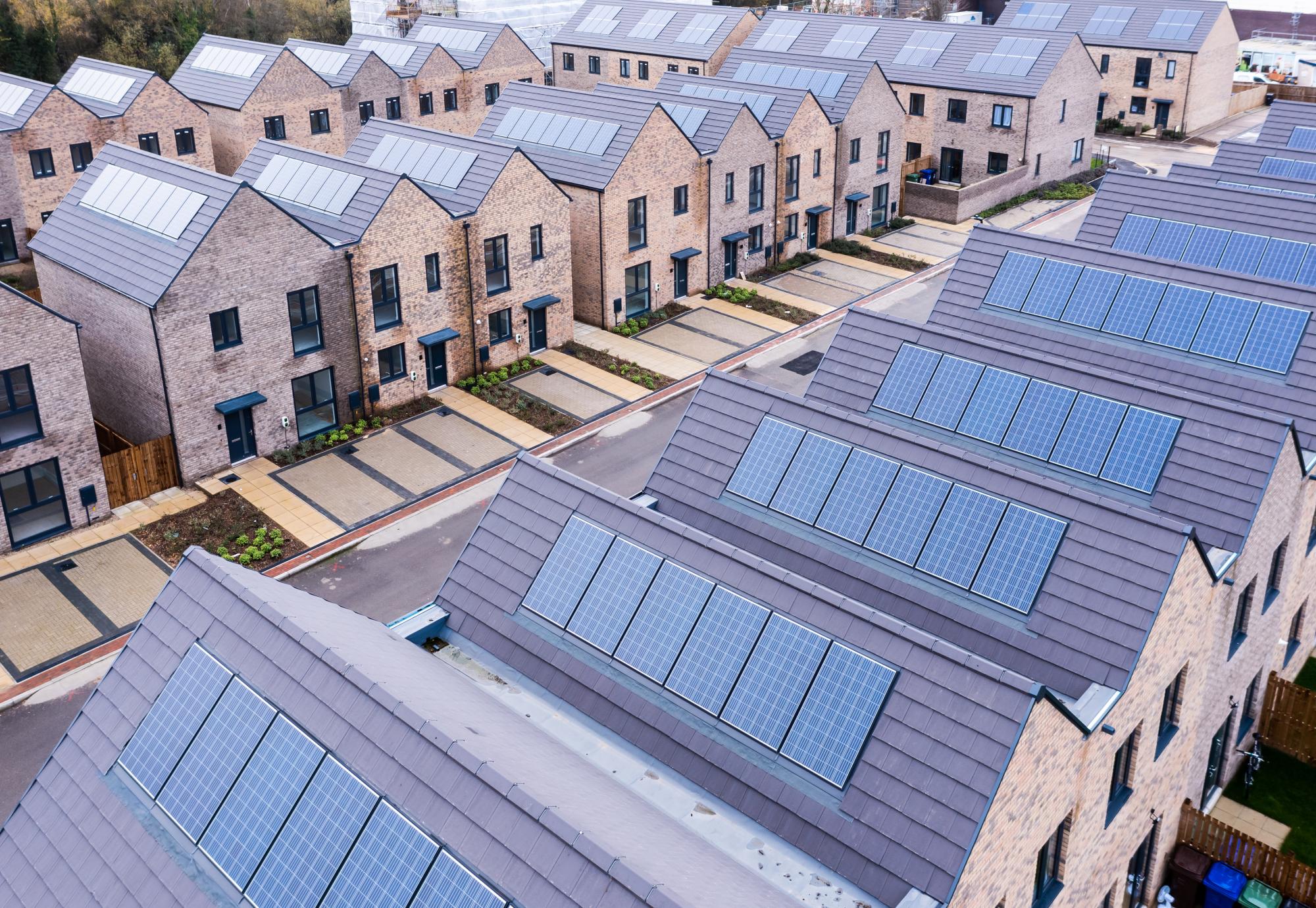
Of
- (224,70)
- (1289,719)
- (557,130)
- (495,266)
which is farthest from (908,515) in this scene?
(224,70)

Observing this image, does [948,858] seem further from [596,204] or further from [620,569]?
[596,204]

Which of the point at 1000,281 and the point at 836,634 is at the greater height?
the point at 1000,281

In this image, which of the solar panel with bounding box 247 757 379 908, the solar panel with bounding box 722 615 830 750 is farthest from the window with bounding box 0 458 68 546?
the solar panel with bounding box 722 615 830 750

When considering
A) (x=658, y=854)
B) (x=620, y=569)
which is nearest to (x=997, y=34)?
(x=620, y=569)

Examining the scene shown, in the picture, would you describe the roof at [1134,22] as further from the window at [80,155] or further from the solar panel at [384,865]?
the solar panel at [384,865]

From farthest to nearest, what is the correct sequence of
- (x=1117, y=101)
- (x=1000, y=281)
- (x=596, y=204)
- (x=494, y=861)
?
(x=1117, y=101) → (x=596, y=204) → (x=1000, y=281) → (x=494, y=861)

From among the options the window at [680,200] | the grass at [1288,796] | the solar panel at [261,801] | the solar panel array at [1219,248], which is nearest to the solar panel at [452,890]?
the solar panel at [261,801]

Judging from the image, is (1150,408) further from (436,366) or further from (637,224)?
(637,224)
